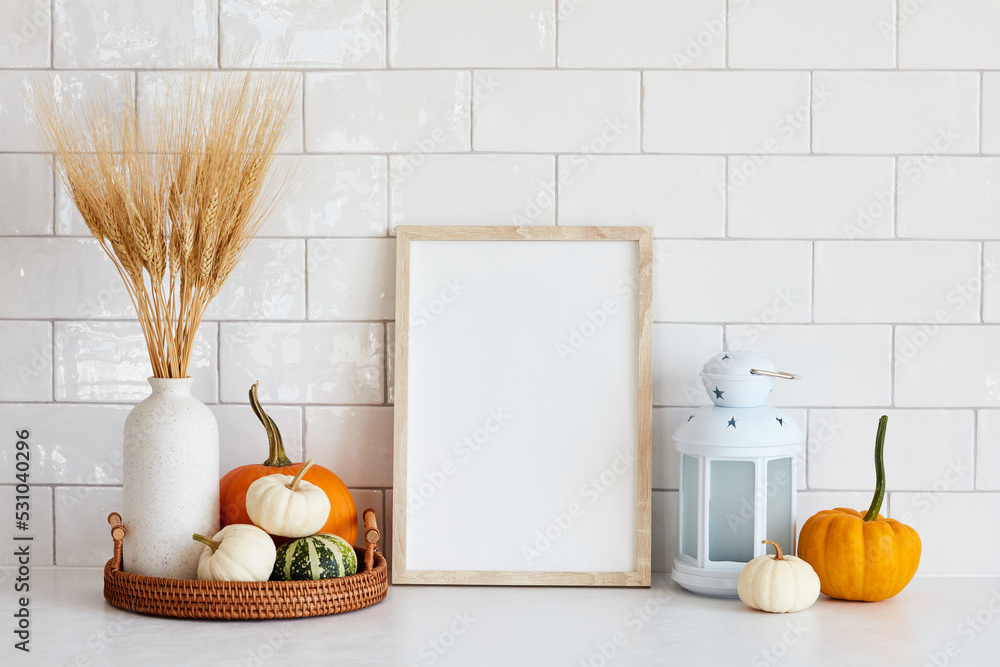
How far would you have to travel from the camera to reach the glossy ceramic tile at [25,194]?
3.79 feet

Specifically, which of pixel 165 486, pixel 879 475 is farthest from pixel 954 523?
pixel 165 486

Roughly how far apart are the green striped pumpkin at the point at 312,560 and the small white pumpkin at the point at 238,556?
0.04 ft

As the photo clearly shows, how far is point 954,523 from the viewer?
3.76ft

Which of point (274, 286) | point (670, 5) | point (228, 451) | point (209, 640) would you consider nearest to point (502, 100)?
point (670, 5)

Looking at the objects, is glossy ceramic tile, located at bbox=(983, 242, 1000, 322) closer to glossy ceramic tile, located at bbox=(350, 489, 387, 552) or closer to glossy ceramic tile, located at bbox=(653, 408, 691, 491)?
glossy ceramic tile, located at bbox=(653, 408, 691, 491)

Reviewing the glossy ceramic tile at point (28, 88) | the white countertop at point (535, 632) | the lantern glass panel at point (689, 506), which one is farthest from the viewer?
the glossy ceramic tile at point (28, 88)

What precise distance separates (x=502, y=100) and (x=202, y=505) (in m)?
0.64

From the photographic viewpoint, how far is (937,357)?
3.75 feet

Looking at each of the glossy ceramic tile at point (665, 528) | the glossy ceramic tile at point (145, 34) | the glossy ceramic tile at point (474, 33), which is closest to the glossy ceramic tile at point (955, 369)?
the glossy ceramic tile at point (665, 528)

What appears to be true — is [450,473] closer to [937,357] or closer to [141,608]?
[141,608]

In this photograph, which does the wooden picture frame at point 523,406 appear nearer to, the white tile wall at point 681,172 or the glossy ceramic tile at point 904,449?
the white tile wall at point 681,172

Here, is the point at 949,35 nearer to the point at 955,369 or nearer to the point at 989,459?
the point at 955,369

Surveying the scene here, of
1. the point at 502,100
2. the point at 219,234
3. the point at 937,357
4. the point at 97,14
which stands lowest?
the point at 937,357

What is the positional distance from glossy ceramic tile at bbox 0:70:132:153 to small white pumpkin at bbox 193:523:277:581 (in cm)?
61
